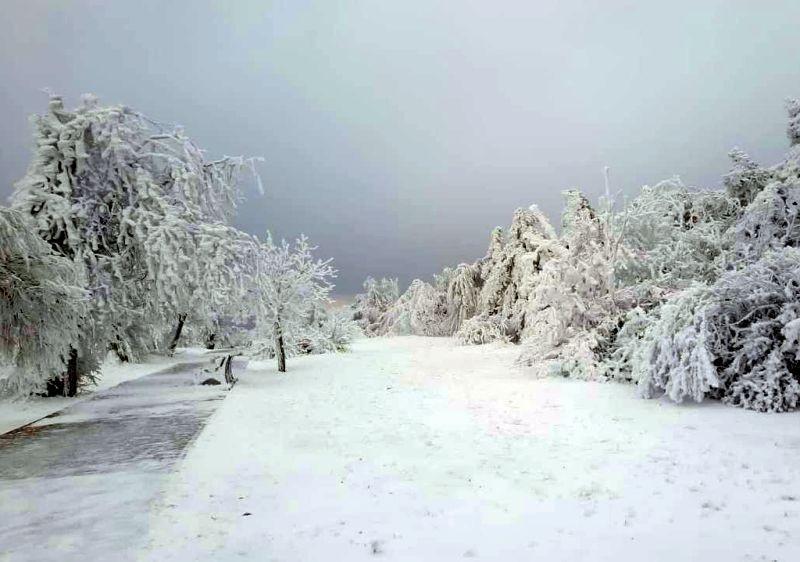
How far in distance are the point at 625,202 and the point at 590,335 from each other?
448cm

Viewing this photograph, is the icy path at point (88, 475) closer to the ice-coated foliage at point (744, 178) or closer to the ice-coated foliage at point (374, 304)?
the ice-coated foliage at point (744, 178)

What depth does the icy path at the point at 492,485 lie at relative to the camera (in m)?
4.04

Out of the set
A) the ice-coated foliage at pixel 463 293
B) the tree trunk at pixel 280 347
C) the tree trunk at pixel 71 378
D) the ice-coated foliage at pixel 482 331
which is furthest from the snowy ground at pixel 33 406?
the ice-coated foliage at pixel 463 293

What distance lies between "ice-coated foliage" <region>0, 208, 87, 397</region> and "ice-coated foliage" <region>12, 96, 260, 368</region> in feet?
8.08

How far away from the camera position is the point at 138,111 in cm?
1295

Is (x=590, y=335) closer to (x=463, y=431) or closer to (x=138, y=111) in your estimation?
(x=463, y=431)

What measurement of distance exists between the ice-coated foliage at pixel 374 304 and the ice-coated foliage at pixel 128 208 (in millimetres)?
39305

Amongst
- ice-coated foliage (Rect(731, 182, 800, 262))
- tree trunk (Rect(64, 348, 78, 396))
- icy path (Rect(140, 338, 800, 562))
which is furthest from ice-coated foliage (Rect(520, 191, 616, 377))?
tree trunk (Rect(64, 348, 78, 396))

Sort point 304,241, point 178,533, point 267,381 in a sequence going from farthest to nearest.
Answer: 1. point 304,241
2. point 267,381
3. point 178,533

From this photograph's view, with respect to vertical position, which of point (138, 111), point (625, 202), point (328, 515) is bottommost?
point (328, 515)

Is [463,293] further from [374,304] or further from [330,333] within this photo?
[374,304]

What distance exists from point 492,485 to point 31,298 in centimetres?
769

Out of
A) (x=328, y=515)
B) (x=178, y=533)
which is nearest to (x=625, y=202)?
(x=328, y=515)

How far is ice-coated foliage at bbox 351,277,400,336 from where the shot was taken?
53875mm
